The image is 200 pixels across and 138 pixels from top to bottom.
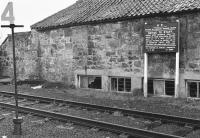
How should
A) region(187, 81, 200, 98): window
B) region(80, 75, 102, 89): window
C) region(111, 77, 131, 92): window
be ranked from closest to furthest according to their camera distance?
1. region(187, 81, 200, 98): window
2. region(111, 77, 131, 92): window
3. region(80, 75, 102, 89): window

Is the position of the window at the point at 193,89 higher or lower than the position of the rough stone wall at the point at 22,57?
lower

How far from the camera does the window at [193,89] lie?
40.3ft

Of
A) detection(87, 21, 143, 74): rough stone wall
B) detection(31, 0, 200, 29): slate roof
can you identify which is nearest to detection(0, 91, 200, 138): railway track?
detection(87, 21, 143, 74): rough stone wall

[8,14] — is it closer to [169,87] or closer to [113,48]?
[113,48]

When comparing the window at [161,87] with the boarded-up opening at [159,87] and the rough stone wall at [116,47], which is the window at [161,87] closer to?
the boarded-up opening at [159,87]

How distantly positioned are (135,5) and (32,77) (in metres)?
8.06

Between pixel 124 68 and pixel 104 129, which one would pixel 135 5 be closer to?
pixel 124 68

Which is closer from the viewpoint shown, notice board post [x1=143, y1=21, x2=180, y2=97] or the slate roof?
notice board post [x1=143, y1=21, x2=180, y2=97]

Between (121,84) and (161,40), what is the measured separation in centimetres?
307

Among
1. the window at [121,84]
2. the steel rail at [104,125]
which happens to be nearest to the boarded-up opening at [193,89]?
the window at [121,84]

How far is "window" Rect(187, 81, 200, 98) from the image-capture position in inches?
484

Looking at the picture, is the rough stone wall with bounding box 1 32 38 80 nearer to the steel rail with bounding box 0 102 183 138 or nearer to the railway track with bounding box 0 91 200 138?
the railway track with bounding box 0 91 200 138

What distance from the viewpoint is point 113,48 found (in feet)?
48.4

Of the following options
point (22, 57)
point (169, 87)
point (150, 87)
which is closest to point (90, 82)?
point (150, 87)
